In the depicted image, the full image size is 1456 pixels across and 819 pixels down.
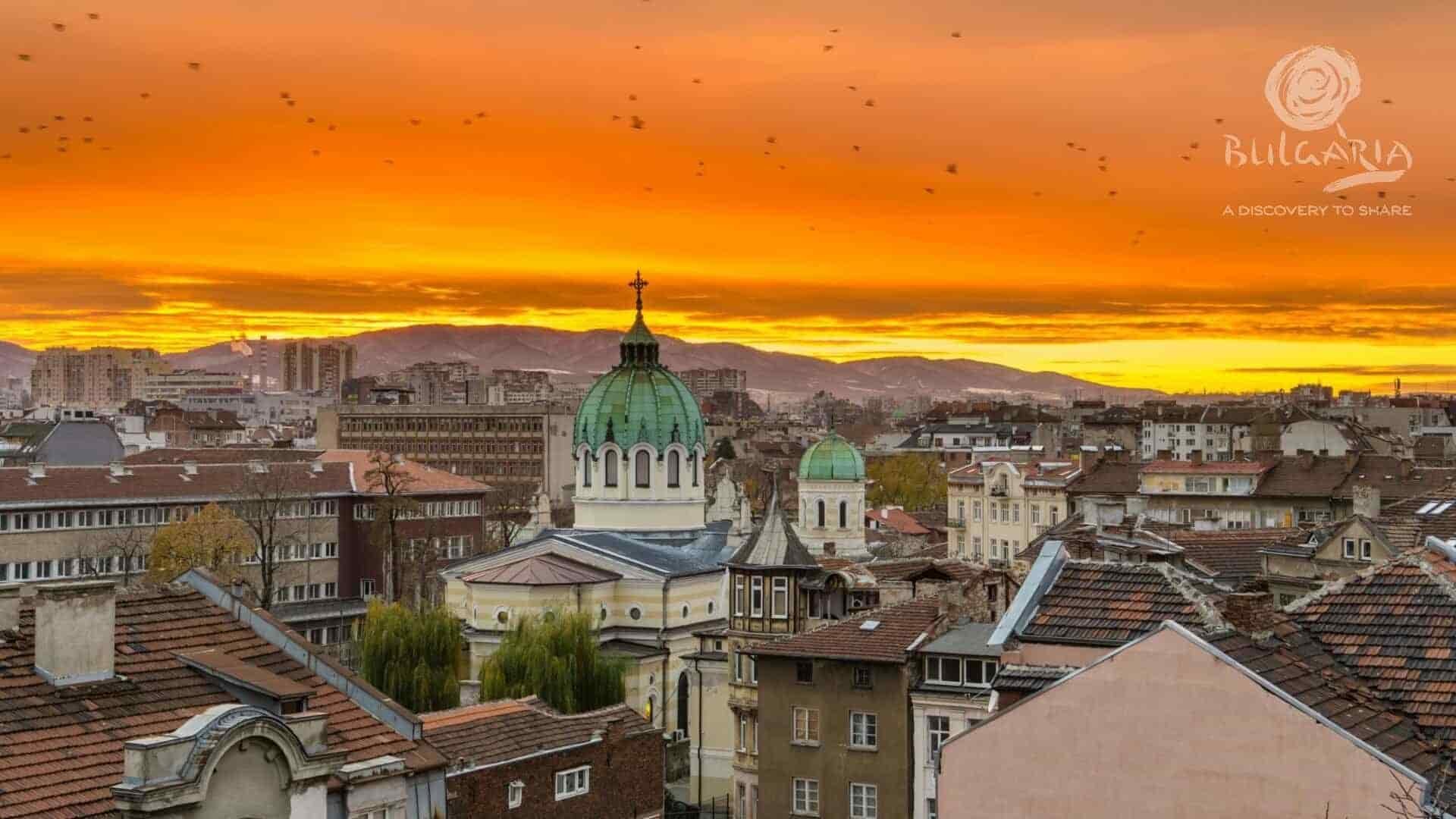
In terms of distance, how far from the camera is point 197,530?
87.1 metres

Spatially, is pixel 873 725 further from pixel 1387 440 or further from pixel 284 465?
pixel 1387 440

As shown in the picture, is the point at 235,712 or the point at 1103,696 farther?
the point at 235,712

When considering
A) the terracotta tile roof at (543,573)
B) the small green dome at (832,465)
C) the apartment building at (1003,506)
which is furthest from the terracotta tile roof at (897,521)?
the terracotta tile roof at (543,573)

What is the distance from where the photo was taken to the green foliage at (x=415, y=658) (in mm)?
61812

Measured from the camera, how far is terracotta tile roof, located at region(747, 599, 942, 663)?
45.0 m

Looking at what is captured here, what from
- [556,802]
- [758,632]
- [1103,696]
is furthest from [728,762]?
[1103,696]

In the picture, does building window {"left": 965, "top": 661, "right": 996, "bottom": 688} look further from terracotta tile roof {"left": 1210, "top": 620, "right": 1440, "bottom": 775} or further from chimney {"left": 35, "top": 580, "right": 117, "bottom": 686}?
chimney {"left": 35, "top": 580, "right": 117, "bottom": 686}

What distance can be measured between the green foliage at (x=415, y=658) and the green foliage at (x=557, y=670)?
4.89 ft

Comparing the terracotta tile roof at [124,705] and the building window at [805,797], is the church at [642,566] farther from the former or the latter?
the terracotta tile roof at [124,705]

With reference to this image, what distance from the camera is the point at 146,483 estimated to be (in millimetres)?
98188

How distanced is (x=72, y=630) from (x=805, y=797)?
2766cm

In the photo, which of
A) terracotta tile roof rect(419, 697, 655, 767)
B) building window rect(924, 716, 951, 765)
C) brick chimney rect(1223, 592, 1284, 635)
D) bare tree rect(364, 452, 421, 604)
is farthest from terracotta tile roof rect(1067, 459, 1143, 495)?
brick chimney rect(1223, 592, 1284, 635)

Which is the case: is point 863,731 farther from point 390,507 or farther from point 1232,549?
point 390,507

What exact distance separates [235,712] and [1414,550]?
12.6 metres
